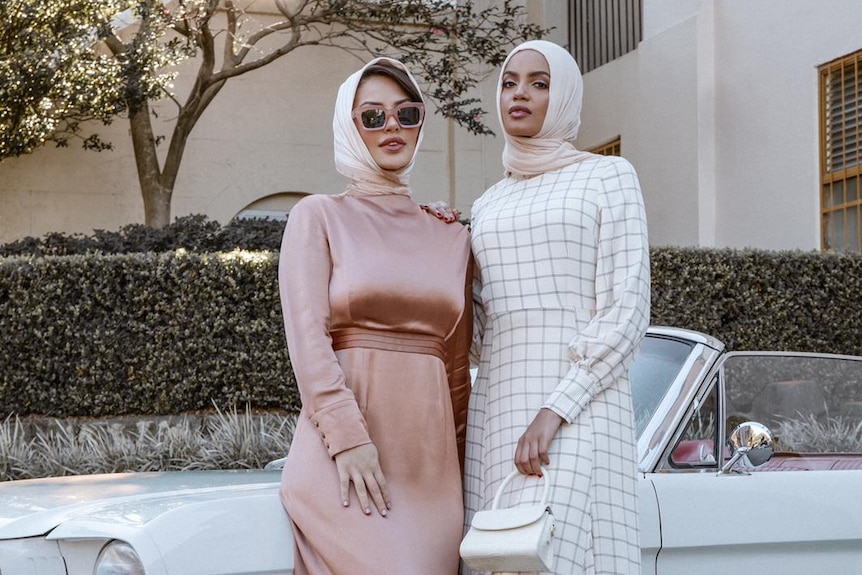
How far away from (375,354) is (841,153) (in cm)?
818

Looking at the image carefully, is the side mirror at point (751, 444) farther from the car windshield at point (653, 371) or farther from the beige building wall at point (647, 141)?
the beige building wall at point (647, 141)

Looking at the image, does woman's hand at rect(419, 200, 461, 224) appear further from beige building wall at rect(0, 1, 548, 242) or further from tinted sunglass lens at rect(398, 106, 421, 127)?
beige building wall at rect(0, 1, 548, 242)

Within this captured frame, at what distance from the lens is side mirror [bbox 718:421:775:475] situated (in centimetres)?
Answer: 328

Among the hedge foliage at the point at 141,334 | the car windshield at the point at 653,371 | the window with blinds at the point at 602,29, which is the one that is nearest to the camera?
the car windshield at the point at 653,371

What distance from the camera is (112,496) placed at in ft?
9.55

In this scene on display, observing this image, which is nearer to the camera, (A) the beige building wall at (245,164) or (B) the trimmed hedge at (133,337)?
(B) the trimmed hedge at (133,337)

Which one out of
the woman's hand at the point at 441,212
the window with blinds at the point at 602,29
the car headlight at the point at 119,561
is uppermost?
the window with blinds at the point at 602,29

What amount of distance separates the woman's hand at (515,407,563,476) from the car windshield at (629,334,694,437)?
0.91 metres

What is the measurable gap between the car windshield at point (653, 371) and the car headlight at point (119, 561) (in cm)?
158

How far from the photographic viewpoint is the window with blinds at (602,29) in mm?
12922

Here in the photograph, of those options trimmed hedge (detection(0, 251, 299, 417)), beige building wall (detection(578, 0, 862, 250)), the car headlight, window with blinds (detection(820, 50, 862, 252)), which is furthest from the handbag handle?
beige building wall (detection(578, 0, 862, 250))

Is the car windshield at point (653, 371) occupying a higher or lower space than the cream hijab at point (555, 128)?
lower

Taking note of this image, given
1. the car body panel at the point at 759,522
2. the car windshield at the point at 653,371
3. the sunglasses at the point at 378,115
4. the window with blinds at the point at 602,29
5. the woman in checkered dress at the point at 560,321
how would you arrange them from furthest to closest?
the window with blinds at the point at 602,29, the car windshield at the point at 653,371, the car body panel at the point at 759,522, the sunglasses at the point at 378,115, the woman in checkered dress at the point at 560,321

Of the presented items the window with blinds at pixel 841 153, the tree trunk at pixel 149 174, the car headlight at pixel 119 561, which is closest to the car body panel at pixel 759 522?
the car headlight at pixel 119 561
